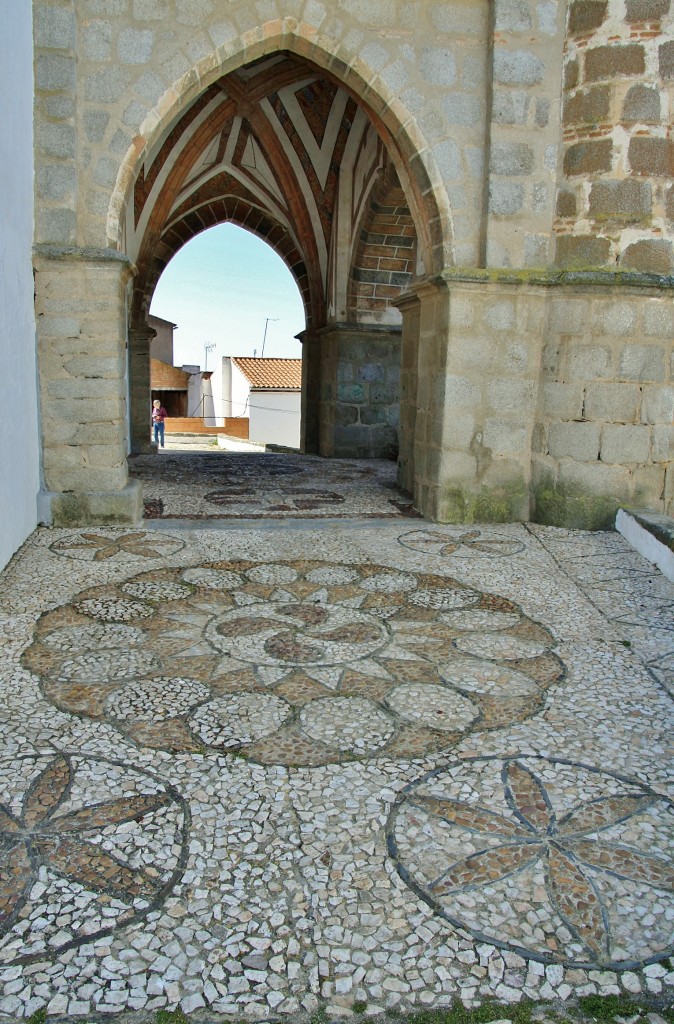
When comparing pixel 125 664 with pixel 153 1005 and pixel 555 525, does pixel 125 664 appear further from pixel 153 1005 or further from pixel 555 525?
pixel 555 525

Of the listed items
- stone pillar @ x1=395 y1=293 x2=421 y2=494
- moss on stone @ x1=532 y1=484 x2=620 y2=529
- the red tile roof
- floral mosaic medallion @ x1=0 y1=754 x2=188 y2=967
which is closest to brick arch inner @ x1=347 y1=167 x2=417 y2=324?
stone pillar @ x1=395 y1=293 x2=421 y2=494

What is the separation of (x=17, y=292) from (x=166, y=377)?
30.1m

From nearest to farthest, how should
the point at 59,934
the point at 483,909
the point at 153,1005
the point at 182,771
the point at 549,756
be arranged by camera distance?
1. the point at 153,1005
2. the point at 59,934
3. the point at 483,909
4. the point at 182,771
5. the point at 549,756

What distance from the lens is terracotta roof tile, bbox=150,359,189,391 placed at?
31.5 metres

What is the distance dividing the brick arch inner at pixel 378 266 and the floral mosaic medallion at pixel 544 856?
25.5ft

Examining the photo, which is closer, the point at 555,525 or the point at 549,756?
the point at 549,756

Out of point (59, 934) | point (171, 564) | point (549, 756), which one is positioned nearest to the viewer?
point (59, 934)

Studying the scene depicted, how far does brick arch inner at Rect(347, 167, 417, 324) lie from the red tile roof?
1885cm

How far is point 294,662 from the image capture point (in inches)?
103

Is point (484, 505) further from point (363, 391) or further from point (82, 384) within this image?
point (363, 391)

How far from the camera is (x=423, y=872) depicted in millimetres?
1547

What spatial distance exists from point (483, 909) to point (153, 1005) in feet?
1.99

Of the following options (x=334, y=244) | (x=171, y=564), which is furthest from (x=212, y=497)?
(x=334, y=244)

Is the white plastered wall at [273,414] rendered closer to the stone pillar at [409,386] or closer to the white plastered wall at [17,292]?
the stone pillar at [409,386]
